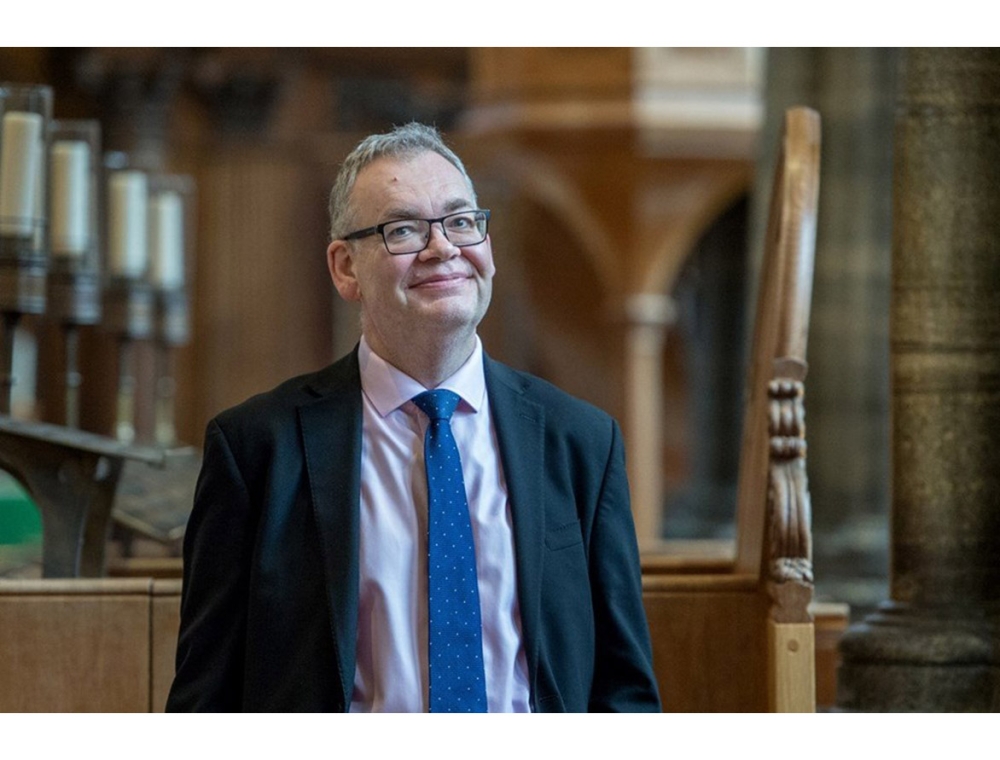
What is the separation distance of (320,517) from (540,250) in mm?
10670

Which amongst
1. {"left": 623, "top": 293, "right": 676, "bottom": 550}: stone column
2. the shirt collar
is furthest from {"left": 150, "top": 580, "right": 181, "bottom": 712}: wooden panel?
{"left": 623, "top": 293, "right": 676, "bottom": 550}: stone column

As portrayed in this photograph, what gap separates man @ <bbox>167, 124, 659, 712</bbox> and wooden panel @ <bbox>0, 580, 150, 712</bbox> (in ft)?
2.79

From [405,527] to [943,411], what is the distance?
1.57 m

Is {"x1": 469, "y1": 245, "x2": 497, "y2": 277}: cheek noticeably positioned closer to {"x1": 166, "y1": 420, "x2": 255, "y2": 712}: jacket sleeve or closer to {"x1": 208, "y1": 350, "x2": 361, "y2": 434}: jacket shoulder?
{"x1": 208, "y1": 350, "x2": 361, "y2": 434}: jacket shoulder

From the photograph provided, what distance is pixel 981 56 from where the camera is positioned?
3.89 metres

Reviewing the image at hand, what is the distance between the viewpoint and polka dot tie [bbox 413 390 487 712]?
256 cm

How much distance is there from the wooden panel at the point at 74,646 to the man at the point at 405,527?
850mm

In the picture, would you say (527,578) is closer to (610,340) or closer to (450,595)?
(450,595)

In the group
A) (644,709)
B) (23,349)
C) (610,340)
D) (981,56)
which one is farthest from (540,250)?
(644,709)

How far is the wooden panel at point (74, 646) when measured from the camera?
11.3 ft

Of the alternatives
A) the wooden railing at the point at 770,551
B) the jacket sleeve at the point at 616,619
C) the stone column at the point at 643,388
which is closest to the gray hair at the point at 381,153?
the jacket sleeve at the point at 616,619

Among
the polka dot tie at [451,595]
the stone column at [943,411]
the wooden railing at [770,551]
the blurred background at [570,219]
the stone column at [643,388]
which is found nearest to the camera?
the polka dot tie at [451,595]

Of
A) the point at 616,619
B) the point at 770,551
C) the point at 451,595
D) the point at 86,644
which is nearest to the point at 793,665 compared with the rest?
the point at 770,551

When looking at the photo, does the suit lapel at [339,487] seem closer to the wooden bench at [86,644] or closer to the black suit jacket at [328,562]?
the black suit jacket at [328,562]
